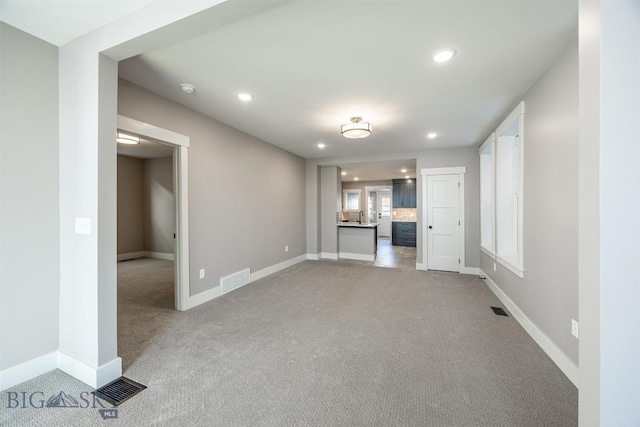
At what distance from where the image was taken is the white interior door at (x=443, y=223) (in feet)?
17.2

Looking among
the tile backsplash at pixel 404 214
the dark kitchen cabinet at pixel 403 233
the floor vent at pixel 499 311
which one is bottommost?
the floor vent at pixel 499 311

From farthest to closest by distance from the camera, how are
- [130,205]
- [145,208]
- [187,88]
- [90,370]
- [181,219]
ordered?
[145,208]
[130,205]
[181,219]
[187,88]
[90,370]

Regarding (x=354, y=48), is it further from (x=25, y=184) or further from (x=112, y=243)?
(x=25, y=184)

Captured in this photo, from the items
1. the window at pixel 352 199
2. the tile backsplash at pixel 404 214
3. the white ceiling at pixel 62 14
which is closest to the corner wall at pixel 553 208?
the white ceiling at pixel 62 14

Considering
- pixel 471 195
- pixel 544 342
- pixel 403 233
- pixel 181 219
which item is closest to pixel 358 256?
pixel 471 195

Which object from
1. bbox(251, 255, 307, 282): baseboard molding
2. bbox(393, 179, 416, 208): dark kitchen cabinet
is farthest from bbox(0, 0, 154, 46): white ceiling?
bbox(393, 179, 416, 208): dark kitchen cabinet

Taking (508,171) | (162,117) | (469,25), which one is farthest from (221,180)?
(508,171)

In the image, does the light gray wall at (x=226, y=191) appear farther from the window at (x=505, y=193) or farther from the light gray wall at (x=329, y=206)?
the window at (x=505, y=193)

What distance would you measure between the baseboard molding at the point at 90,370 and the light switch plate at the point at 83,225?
997 millimetres

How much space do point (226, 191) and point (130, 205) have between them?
4523 mm

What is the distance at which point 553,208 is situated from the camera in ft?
7.32

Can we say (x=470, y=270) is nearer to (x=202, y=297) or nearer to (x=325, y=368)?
(x=325, y=368)

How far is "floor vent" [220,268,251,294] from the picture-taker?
3780 mm

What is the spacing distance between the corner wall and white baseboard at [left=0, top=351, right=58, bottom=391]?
4040 millimetres
